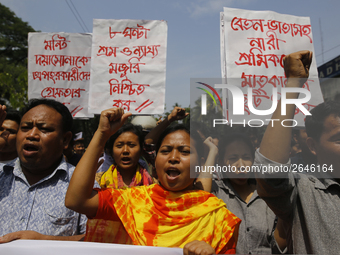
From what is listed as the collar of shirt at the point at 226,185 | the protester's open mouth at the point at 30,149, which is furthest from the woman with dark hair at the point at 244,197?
the protester's open mouth at the point at 30,149

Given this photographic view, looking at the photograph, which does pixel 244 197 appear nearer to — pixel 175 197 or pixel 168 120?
pixel 175 197

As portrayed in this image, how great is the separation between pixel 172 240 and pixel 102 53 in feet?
9.58

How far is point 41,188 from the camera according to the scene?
1630 mm

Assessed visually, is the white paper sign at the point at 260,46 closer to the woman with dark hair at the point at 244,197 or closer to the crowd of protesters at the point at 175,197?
the woman with dark hair at the point at 244,197

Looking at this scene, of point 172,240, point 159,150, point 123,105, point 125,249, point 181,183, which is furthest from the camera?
point 123,105

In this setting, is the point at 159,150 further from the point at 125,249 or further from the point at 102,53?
the point at 102,53

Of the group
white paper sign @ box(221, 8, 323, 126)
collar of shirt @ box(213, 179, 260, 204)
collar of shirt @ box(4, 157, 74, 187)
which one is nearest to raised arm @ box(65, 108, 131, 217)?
collar of shirt @ box(4, 157, 74, 187)

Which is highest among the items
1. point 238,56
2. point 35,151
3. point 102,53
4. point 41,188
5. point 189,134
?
point 102,53

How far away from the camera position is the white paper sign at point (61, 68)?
A: 13.3 ft

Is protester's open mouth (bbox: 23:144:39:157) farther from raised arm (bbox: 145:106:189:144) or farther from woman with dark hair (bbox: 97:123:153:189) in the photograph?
raised arm (bbox: 145:106:189:144)

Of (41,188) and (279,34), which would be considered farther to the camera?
(279,34)

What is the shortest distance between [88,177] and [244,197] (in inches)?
48.4

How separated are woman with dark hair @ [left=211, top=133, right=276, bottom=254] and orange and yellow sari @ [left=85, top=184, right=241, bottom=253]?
36cm

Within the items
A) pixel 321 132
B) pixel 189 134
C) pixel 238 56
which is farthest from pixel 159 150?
pixel 238 56
